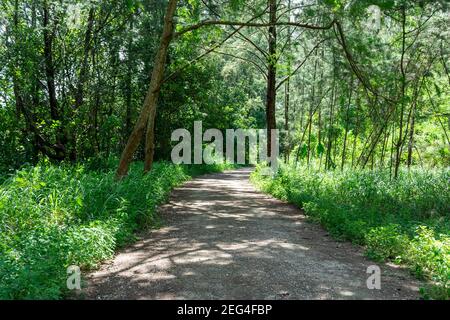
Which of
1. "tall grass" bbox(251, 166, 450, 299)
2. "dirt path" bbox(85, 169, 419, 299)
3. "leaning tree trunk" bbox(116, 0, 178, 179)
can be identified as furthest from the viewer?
"leaning tree trunk" bbox(116, 0, 178, 179)

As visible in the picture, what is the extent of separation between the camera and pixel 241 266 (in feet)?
18.9

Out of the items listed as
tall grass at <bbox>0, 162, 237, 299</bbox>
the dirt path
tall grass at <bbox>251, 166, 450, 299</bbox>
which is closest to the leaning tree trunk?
A: tall grass at <bbox>0, 162, 237, 299</bbox>

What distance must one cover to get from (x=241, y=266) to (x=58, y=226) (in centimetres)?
276

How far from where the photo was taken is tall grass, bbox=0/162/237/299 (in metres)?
4.41

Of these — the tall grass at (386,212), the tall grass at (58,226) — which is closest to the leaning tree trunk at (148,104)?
the tall grass at (58,226)

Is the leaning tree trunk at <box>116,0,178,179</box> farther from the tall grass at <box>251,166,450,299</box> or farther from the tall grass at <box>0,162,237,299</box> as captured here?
the tall grass at <box>251,166,450,299</box>

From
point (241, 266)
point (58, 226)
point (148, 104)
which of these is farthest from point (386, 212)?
point (58, 226)

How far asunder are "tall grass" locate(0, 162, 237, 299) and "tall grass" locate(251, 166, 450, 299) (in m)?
4.06

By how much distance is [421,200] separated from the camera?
9953 millimetres

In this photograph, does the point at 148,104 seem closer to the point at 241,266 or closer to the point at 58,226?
the point at 58,226

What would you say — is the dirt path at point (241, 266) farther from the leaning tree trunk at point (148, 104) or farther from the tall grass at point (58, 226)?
the leaning tree trunk at point (148, 104)

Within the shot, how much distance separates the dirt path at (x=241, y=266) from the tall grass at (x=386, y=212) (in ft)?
1.06
